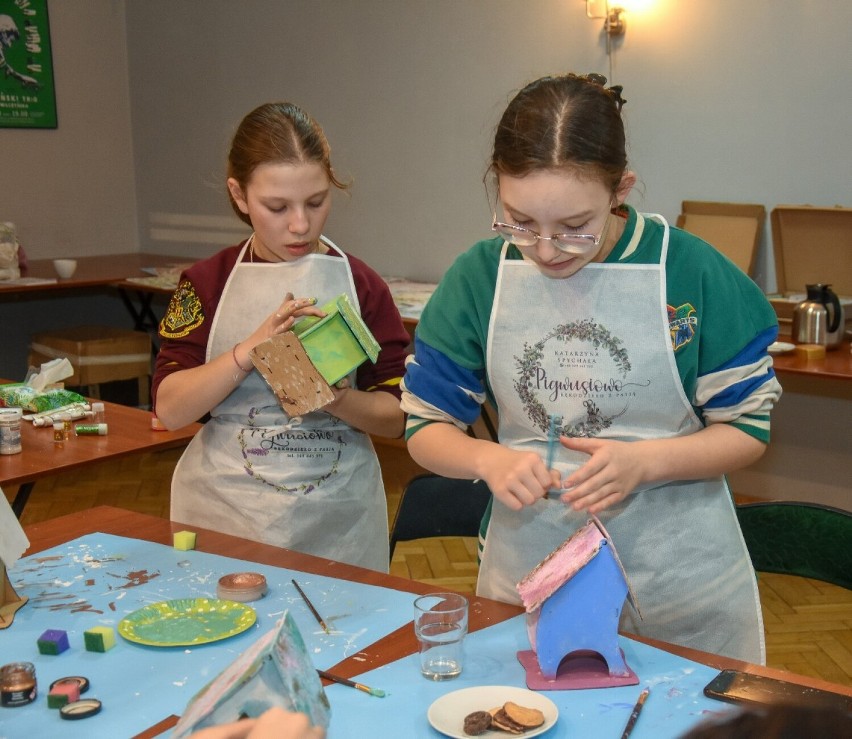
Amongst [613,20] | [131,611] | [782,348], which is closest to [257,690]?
[131,611]

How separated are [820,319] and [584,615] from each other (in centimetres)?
275

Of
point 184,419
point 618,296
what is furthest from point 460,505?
point 618,296

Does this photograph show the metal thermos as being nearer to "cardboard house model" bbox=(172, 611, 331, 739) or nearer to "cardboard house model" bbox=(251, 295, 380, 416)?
"cardboard house model" bbox=(251, 295, 380, 416)

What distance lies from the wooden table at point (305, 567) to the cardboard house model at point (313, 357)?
0.30 m

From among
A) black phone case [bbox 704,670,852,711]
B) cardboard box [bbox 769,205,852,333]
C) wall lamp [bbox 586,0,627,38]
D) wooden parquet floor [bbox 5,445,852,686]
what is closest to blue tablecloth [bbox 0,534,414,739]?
black phone case [bbox 704,670,852,711]

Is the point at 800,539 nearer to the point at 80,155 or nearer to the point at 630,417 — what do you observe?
the point at 630,417

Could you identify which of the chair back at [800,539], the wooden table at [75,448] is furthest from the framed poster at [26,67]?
the chair back at [800,539]

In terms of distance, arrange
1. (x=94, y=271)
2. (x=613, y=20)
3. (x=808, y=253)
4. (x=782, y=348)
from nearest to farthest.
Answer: (x=782, y=348)
(x=808, y=253)
(x=613, y=20)
(x=94, y=271)

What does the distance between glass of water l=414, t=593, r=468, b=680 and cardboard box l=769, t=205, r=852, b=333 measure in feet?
9.77

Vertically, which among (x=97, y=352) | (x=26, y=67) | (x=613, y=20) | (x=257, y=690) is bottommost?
(x=97, y=352)

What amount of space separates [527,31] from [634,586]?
3.92 meters

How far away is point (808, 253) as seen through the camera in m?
4.23

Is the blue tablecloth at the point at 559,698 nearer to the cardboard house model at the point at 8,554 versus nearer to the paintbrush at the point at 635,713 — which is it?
the paintbrush at the point at 635,713

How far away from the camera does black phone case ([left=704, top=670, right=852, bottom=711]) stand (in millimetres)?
1315
